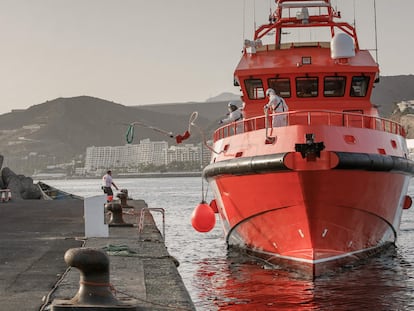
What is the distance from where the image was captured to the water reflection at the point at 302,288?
13.8 metres

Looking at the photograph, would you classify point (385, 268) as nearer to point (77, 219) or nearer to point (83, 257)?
point (77, 219)

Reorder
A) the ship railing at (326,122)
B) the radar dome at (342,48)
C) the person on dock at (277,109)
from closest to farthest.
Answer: the person on dock at (277,109), the ship railing at (326,122), the radar dome at (342,48)

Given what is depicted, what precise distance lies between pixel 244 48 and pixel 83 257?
558 inches

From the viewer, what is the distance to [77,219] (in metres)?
22.0

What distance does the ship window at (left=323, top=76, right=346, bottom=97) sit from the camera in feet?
61.1

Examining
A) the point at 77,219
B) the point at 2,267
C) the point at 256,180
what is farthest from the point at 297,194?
the point at 77,219

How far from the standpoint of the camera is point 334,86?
1870 cm

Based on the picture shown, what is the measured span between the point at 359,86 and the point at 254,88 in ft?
8.98

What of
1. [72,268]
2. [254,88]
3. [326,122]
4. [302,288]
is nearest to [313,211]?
[302,288]

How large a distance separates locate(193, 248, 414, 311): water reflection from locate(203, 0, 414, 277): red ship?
1.36 feet

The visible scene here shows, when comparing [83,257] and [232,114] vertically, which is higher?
[232,114]

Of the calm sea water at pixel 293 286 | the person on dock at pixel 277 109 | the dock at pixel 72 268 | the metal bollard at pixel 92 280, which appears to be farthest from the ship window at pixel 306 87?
the metal bollard at pixel 92 280

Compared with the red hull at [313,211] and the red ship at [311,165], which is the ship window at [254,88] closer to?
the red ship at [311,165]

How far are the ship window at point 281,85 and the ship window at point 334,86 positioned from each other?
0.95m
